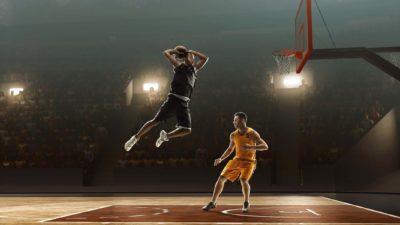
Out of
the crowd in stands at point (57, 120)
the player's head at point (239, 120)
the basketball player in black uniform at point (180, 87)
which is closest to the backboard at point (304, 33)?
the player's head at point (239, 120)

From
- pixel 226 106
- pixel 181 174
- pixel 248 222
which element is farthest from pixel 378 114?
pixel 248 222

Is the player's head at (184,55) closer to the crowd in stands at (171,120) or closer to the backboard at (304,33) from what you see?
the backboard at (304,33)

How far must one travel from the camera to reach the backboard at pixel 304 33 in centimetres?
976

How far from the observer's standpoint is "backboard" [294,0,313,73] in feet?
32.0

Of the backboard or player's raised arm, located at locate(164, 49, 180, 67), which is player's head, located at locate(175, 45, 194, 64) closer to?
player's raised arm, located at locate(164, 49, 180, 67)

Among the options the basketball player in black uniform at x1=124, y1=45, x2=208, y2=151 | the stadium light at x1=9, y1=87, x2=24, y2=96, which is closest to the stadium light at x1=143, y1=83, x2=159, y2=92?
the stadium light at x1=9, y1=87, x2=24, y2=96

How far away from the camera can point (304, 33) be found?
1054cm

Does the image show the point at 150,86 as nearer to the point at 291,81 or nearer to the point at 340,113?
the point at 291,81

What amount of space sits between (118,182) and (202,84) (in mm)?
7791

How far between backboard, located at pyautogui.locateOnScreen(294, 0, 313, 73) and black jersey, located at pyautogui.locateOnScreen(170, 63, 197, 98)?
4.83 meters

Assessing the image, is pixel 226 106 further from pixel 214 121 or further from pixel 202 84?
pixel 202 84

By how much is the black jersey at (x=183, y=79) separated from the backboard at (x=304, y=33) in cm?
483

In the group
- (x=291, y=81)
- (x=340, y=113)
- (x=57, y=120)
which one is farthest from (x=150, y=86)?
(x=340, y=113)

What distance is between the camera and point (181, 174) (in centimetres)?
1888
